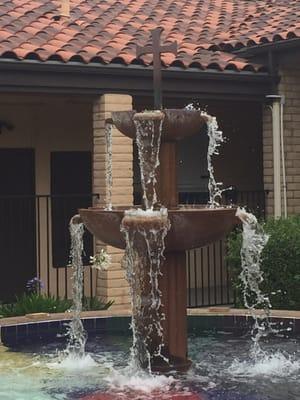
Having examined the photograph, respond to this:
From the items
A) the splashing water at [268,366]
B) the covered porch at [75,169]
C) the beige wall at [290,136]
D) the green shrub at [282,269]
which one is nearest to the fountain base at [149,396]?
the splashing water at [268,366]

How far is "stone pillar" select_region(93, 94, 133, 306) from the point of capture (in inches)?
453

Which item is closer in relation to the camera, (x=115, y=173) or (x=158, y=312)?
(x=158, y=312)

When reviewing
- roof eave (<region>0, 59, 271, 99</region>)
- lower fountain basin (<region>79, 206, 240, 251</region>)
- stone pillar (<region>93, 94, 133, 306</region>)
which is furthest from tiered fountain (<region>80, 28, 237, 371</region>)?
stone pillar (<region>93, 94, 133, 306</region>)

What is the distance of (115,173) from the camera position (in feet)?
38.2

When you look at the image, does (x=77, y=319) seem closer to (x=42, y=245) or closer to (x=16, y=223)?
(x=16, y=223)

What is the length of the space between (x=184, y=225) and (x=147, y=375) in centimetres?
117

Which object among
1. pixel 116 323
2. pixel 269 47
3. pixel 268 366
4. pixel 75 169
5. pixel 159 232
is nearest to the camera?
pixel 159 232

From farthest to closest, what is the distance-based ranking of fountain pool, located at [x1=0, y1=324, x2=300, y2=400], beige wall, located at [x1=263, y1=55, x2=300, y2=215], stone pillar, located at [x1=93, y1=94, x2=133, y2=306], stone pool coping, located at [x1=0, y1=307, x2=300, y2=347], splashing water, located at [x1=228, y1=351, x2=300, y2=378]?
beige wall, located at [x1=263, y1=55, x2=300, y2=215]
stone pillar, located at [x1=93, y1=94, x2=133, y2=306]
stone pool coping, located at [x1=0, y1=307, x2=300, y2=347]
splashing water, located at [x1=228, y1=351, x2=300, y2=378]
fountain pool, located at [x1=0, y1=324, x2=300, y2=400]

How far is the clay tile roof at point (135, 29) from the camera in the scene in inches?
457

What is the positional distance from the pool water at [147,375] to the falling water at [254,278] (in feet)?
0.74

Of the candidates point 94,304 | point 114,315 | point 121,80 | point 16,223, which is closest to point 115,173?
point 121,80

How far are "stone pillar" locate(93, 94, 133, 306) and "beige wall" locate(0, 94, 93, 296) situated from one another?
1.64 metres

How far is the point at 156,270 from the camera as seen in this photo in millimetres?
6957

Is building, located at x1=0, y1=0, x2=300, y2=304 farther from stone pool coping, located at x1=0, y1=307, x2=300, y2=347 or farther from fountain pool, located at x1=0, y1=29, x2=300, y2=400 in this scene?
fountain pool, located at x1=0, y1=29, x2=300, y2=400
